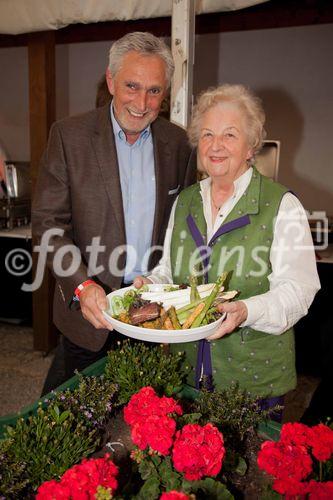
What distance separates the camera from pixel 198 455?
883 millimetres

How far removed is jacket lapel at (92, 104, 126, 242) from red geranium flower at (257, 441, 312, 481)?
1.19 meters

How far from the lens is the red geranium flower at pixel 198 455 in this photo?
878 mm

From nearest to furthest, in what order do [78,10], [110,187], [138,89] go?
[138,89] < [110,187] < [78,10]

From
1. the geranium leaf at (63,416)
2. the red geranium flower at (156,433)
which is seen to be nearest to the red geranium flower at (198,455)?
the red geranium flower at (156,433)

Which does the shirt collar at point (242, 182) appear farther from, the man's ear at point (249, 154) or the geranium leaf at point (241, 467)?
the geranium leaf at point (241, 467)

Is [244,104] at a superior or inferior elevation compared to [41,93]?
inferior

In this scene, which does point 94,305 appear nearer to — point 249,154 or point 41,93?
point 249,154

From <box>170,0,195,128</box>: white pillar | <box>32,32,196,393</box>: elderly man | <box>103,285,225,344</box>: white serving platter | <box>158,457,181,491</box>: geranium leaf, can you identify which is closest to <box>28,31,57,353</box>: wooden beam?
<box>170,0,195,128</box>: white pillar

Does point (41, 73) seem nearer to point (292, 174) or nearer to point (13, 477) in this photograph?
point (292, 174)

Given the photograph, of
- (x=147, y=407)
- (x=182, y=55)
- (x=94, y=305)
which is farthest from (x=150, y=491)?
(x=182, y=55)

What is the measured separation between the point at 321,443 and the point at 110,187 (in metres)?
1.30

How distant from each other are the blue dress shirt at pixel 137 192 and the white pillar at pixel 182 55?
1.70 ft

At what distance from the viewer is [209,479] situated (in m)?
0.92

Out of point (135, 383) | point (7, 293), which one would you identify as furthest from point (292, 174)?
point (135, 383)
